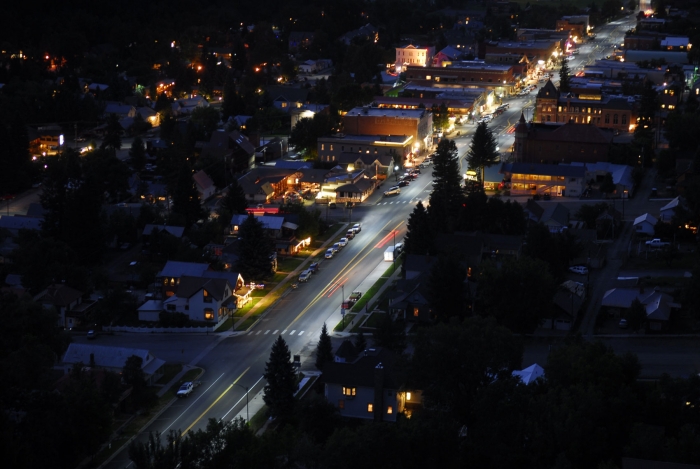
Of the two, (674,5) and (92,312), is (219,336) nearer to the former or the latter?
(92,312)

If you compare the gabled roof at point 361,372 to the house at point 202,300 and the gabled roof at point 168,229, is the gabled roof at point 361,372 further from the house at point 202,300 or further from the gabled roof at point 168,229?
the gabled roof at point 168,229

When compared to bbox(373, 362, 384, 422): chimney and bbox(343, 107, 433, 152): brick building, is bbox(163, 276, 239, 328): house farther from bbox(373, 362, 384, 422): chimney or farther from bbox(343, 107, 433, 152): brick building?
bbox(343, 107, 433, 152): brick building

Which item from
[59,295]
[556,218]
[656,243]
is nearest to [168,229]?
[59,295]

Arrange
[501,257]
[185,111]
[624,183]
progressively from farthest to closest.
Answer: [185,111] < [624,183] < [501,257]

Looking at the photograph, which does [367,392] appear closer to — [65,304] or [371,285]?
[371,285]

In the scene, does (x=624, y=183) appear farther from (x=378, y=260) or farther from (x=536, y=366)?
(x=536, y=366)

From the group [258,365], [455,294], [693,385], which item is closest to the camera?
[693,385]

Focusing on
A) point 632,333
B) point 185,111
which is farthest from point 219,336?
point 185,111

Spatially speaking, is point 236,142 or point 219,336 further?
→ point 236,142
